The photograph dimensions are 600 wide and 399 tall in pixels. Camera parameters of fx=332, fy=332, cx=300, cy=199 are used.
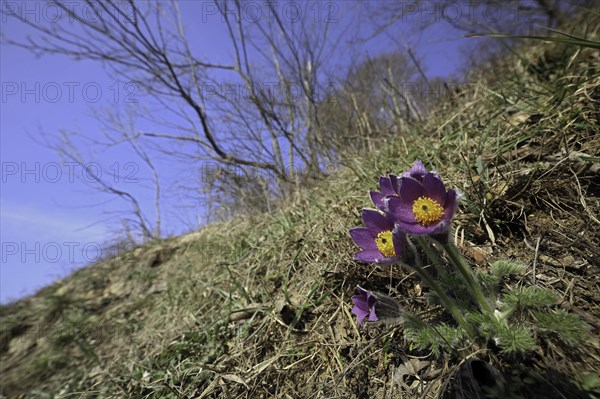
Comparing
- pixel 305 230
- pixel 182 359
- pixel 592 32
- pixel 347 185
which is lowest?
pixel 182 359

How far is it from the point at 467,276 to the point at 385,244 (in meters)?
0.24

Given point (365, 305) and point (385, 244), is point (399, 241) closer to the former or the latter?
point (385, 244)

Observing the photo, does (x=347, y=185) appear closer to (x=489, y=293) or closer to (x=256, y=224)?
(x=256, y=224)

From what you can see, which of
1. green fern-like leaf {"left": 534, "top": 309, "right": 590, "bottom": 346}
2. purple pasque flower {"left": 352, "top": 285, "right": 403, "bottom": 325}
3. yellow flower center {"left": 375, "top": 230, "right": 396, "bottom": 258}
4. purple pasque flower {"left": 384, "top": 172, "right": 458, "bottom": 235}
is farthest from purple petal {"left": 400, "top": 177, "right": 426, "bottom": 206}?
green fern-like leaf {"left": 534, "top": 309, "right": 590, "bottom": 346}

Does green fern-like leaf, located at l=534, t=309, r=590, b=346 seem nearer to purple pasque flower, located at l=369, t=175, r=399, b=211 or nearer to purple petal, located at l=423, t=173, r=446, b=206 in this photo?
purple petal, located at l=423, t=173, r=446, b=206

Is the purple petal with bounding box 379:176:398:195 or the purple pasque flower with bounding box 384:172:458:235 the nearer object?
the purple pasque flower with bounding box 384:172:458:235

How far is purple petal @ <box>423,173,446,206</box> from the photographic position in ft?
3.00

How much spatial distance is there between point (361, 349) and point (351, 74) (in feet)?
19.5

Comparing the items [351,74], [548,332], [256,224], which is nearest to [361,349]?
[548,332]

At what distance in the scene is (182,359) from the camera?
5.70 ft

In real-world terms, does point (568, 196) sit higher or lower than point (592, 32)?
lower

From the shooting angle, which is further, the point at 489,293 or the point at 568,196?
the point at 568,196

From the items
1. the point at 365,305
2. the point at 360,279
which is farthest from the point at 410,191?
the point at 360,279

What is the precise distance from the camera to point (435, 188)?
3.04ft
